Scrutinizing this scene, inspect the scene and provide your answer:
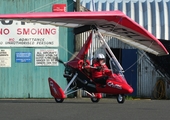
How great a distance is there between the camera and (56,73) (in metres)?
24.2

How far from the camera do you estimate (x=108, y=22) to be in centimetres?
1766

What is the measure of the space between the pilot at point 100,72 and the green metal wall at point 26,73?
20.1 feet

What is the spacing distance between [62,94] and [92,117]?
589 cm

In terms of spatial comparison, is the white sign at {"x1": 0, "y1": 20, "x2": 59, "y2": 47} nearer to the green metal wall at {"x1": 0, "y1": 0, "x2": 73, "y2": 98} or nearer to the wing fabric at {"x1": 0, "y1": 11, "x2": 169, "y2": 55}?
the green metal wall at {"x1": 0, "y1": 0, "x2": 73, "y2": 98}

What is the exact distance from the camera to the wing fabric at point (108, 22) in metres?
16.6

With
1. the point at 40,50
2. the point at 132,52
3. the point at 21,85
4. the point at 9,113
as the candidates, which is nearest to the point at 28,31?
the point at 40,50

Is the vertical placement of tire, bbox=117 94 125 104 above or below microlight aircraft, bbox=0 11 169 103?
below

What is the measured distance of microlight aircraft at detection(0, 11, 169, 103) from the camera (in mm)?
16719

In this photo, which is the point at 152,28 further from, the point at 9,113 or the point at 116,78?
the point at 9,113

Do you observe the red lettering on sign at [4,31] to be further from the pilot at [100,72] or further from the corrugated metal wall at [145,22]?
the pilot at [100,72]

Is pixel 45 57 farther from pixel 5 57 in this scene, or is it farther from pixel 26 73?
pixel 5 57

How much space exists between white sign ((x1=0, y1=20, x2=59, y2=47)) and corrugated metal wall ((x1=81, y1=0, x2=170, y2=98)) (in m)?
1.71

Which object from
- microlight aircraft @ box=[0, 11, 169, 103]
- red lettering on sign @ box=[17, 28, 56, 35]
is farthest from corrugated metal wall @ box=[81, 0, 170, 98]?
microlight aircraft @ box=[0, 11, 169, 103]

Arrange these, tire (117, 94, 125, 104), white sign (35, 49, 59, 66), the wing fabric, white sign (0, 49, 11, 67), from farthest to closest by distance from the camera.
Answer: white sign (35, 49, 59, 66) → white sign (0, 49, 11, 67) → tire (117, 94, 125, 104) → the wing fabric
